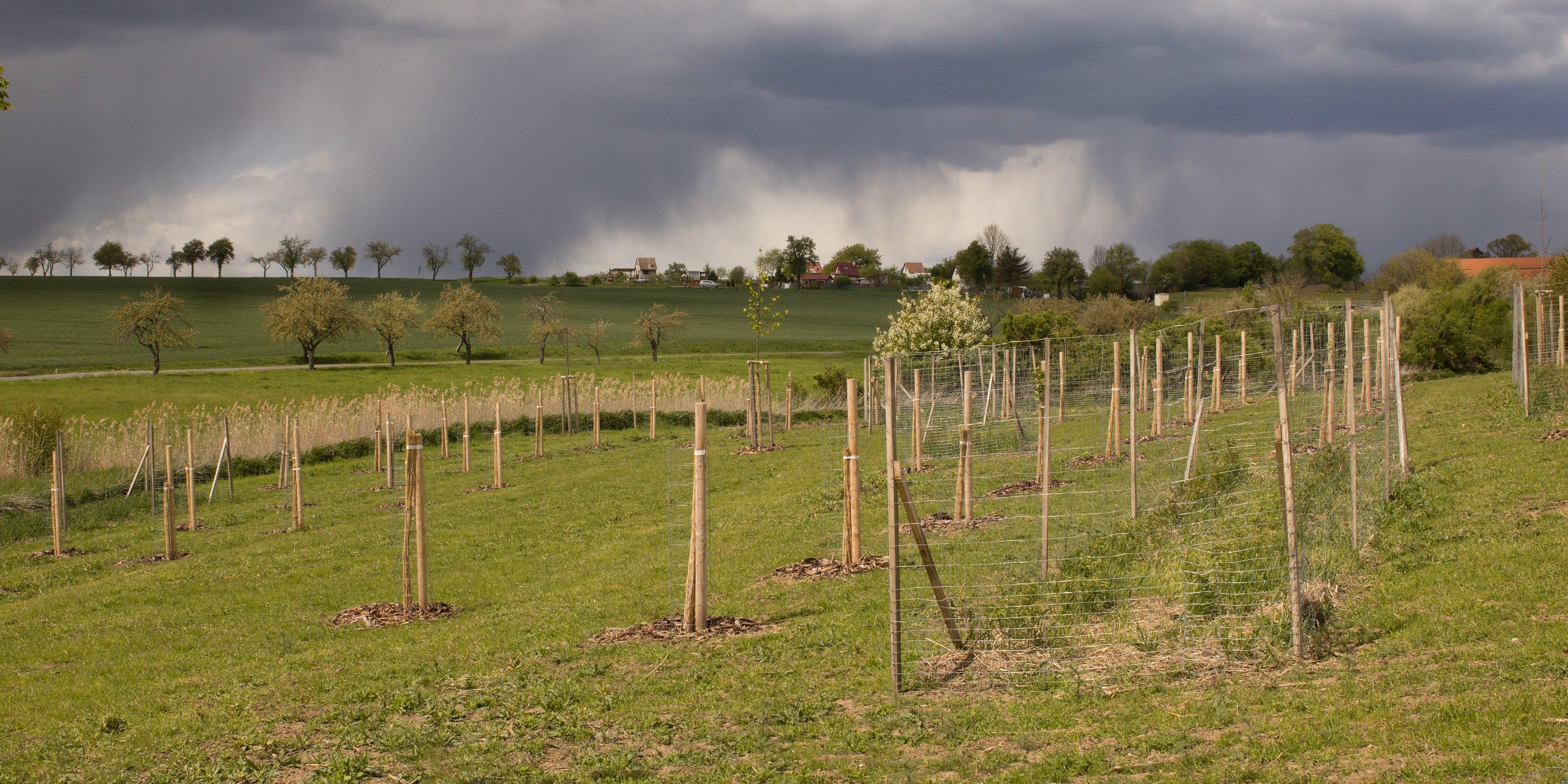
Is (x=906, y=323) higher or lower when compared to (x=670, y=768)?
higher

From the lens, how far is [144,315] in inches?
2126

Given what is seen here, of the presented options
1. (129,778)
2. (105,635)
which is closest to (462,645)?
(129,778)

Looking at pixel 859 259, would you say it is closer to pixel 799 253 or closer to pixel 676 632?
pixel 799 253

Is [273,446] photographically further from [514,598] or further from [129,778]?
[129,778]

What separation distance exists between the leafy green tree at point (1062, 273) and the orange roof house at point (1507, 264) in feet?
111

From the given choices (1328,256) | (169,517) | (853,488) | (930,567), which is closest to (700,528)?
(853,488)

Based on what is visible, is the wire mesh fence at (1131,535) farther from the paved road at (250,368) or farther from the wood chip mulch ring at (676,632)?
the paved road at (250,368)

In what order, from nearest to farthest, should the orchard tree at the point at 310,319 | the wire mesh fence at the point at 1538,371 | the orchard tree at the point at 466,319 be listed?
the wire mesh fence at the point at 1538,371
the orchard tree at the point at 310,319
the orchard tree at the point at 466,319

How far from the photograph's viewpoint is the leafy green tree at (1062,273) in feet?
335

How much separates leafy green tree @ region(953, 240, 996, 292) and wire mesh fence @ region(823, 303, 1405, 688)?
91.3 metres

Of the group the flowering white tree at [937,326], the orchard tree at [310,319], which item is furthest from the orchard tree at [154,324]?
the flowering white tree at [937,326]

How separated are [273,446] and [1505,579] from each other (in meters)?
31.4

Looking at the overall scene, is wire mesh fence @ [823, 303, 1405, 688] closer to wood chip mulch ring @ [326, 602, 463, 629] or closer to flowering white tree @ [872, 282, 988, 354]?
wood chip mulch ring @ [326, 602, 463, 629]

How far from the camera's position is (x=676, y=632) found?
9.32 meters
